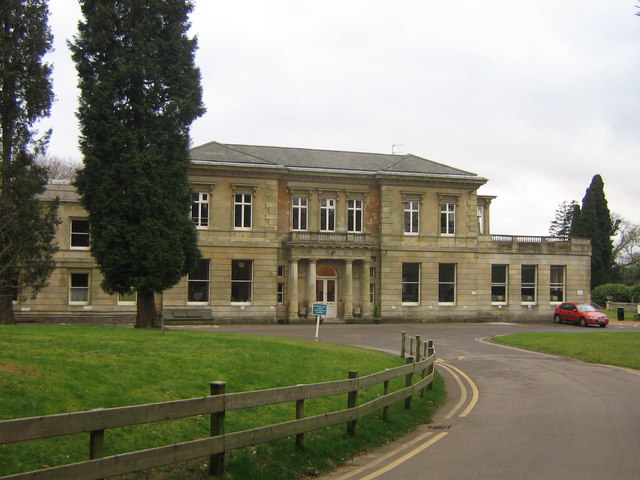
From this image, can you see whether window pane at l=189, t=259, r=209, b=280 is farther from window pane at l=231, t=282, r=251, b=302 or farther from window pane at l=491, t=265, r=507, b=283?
window pane at l=491, t=265, r=507, b=283

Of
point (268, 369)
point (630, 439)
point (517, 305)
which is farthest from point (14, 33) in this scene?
point (517, 305)

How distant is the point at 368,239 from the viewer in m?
44.1

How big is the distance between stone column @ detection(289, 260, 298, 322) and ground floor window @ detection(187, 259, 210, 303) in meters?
5.45

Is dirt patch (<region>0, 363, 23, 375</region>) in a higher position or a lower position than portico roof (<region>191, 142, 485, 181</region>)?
lower

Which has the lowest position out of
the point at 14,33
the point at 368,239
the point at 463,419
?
the point at 463,419

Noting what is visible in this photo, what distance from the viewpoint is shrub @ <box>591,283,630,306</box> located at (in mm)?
62094

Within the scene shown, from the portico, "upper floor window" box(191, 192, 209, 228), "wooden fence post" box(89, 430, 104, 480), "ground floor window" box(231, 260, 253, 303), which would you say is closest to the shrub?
the portico

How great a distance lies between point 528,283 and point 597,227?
2380 cm

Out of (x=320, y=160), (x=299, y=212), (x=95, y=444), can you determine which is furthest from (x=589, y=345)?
(x=95, y=444)

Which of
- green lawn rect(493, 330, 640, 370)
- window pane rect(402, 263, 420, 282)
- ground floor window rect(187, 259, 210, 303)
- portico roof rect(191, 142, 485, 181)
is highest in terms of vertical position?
portico roof rect(191, 142, 485, 181)

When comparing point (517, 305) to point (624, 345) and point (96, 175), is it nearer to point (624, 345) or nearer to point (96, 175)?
point (624, 345)

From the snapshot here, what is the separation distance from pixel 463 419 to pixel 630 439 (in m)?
3.34

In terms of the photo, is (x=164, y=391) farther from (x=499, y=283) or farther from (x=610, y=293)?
(x=610, y=293)

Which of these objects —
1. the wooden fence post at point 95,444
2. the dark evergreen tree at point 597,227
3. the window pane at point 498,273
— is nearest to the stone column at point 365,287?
the window pane at point 498,273
